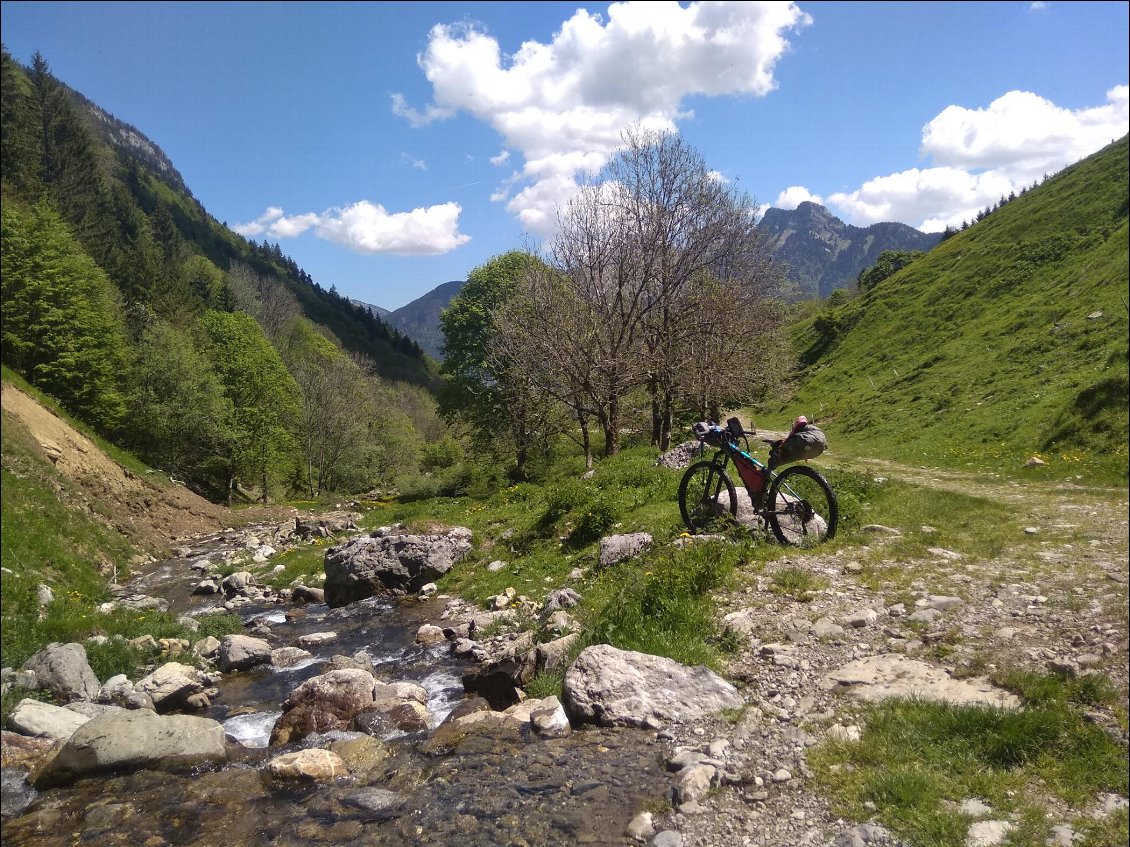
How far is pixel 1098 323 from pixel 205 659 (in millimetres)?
13652

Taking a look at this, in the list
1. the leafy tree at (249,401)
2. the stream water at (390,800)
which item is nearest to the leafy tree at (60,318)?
the stream water at (390,800)

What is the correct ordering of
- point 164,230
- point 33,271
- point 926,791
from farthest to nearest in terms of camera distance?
point 164,230, point 926,791, point 33,271

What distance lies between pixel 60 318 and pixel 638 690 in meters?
5.90

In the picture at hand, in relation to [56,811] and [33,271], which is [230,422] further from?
[33,271]

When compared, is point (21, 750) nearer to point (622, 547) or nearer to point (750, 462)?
point (622, 547)

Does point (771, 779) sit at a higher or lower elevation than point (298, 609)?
higher

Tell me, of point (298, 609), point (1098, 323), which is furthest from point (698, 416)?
point (1098, 323)

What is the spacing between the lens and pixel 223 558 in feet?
77.8

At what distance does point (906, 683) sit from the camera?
5574 mm

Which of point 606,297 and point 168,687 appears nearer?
point 168,687

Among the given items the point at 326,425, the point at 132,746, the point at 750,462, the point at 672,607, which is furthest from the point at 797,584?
the point at 326,425

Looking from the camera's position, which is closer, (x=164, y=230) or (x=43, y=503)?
A: (x=43, y=503)

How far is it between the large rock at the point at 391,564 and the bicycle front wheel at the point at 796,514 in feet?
29.8

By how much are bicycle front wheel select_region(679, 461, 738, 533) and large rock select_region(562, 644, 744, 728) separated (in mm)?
4033
